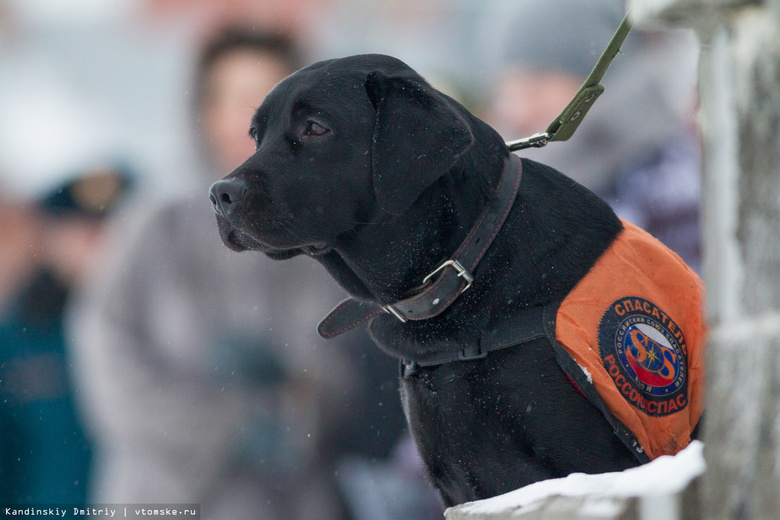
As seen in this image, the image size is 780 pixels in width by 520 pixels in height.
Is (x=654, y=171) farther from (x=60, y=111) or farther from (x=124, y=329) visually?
(x=60, y=111)

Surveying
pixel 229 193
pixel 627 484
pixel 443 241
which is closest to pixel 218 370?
pixel 229 193

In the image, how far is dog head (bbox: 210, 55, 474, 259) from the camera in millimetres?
2105

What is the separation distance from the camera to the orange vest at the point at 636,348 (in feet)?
6.11

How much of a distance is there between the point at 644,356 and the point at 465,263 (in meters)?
0.46

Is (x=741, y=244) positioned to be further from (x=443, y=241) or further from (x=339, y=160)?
(x=339, y=160)

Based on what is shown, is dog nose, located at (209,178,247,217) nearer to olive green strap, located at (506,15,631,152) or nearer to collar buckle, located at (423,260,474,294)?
collar buckle, located at (423,260,474,294)

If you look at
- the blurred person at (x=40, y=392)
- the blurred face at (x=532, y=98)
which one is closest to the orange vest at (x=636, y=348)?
the blurred face at (x=532, y=98)

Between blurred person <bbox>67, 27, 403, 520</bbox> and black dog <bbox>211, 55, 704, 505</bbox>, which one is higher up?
black dog <bbox>211, 55, 704, 505</bbox>

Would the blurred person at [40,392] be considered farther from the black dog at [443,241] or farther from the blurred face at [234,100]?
the black dog at [443,241]

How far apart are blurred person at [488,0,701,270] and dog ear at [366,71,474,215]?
1.56 meters

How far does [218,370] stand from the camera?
3.67 meters

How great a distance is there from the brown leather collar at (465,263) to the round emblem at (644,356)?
328 mm

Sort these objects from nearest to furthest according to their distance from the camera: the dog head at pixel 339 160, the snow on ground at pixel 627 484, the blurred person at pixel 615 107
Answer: the snow on ground at pixel 627 484, the dog head at pixel 339 160, the blurred person at pixel 615 107

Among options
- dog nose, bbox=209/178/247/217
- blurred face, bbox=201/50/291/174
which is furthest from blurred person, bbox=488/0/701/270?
dog nose, bbox=209/178/247/217
